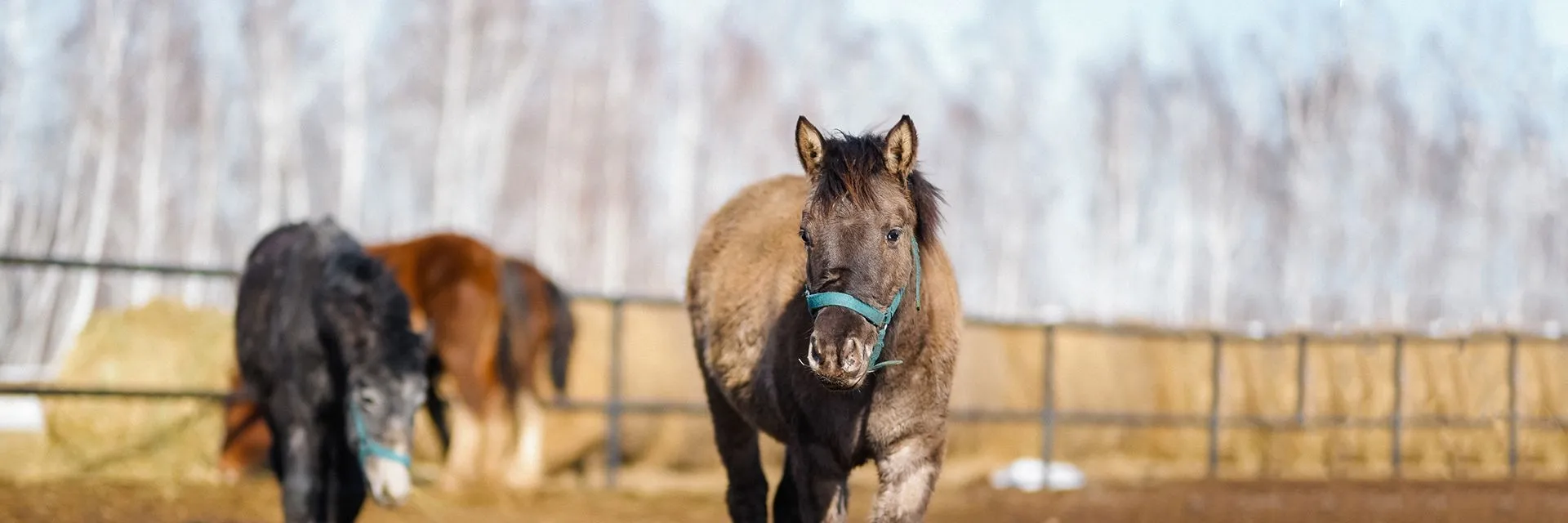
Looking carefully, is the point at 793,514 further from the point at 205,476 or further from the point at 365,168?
the point at 365,168

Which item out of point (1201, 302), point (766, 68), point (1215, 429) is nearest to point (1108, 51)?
point (1201, 302)

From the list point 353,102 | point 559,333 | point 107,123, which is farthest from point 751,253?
point 107,123

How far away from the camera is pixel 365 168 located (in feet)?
91.6

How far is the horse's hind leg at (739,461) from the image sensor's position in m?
5.07

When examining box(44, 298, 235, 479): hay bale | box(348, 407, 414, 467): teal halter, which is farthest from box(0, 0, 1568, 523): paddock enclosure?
box(348, 407, 414, 467): teal halter

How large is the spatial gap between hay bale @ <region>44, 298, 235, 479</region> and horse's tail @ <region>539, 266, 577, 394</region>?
2.15 m

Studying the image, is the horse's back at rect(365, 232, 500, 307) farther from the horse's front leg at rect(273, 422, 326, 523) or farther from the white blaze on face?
the white blaze on face

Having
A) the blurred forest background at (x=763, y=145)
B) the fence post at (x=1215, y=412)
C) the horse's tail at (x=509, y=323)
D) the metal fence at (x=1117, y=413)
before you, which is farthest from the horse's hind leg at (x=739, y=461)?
the blurred forest background at (x=763, y=145)

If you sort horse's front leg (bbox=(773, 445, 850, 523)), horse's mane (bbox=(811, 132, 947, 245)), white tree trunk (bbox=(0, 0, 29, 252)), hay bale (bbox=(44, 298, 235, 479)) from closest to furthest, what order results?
horse's mane (bbox=(811, 132, 947, 245)) < horse's front leg (bbox=(773, 445, 850, 523)) < hay bale (bbox=(44, 298, 235, 479)) < white tree trunk (bbox=(0, 0, 29, 252))

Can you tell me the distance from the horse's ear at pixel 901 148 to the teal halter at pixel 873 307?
189 mm

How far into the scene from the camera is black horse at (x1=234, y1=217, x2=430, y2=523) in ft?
15.6

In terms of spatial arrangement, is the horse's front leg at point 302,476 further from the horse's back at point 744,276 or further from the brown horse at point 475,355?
the brown horse at point 475,355

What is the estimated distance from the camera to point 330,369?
516 cm

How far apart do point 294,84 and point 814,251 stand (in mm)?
23315
